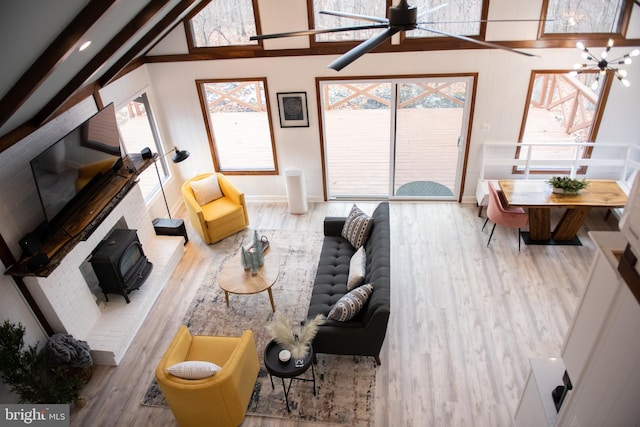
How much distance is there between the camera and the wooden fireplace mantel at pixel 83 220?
12.7 feet

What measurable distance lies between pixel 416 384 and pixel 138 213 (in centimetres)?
401

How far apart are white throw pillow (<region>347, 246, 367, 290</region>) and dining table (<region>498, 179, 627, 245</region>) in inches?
85.9

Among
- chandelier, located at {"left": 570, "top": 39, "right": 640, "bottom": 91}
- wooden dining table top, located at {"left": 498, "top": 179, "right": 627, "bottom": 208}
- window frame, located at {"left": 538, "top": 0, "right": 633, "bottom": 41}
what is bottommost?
wooden dining table top, located at {"left": 498, "top": 179, "right": 627, "bottom": 208}

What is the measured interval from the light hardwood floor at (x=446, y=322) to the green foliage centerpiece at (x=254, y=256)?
65 centimetres

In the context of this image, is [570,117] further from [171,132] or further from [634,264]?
[171,132]

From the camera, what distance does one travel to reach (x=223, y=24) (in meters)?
5.93

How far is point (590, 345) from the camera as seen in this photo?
242 centimetres

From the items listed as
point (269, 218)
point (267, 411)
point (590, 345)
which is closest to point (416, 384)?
point (267, 411)

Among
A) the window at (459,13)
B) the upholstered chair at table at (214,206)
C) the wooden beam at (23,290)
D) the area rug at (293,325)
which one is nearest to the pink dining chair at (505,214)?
the window at (459,13)

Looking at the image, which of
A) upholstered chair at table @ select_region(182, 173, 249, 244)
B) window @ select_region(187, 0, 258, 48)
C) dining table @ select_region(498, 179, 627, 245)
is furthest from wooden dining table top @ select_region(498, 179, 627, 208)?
window @ select_region(187, 0, 258, 48)

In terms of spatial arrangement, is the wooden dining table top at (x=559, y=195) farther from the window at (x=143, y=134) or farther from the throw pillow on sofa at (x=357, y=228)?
the window at (x=143, y=134)

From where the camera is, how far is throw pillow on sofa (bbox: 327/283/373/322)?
402 cm

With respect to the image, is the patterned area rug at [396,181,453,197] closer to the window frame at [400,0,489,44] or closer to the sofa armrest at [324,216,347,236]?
the sofa armrest at [324,216,347,236]

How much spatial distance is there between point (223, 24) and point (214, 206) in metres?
2.50
